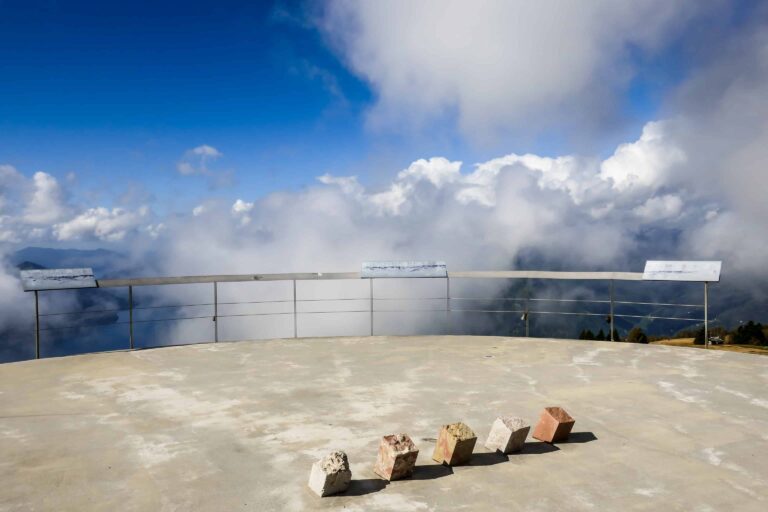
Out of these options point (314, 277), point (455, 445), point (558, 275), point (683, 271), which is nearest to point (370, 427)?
point (455, 445)

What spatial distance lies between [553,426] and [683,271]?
6.39 meters

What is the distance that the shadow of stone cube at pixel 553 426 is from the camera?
462cm

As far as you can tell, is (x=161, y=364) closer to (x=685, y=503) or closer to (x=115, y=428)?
(x=115, y=428)

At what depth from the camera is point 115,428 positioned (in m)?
5.17

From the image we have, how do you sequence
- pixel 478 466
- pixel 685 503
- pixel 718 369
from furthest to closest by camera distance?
pixel 718 369
pixel 478 466
pixel 685 503

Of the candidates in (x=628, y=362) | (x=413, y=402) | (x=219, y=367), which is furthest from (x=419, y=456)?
(x=628, y=362)

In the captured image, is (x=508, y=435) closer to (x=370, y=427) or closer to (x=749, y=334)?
(x=370, y=427)

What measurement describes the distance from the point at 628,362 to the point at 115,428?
271 inches

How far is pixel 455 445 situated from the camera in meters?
4.09

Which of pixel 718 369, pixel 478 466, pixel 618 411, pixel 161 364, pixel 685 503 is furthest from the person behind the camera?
pixel 161 364

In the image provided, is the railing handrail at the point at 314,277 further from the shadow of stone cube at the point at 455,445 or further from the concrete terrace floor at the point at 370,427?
the shadow of stone cube at the point at 455,445

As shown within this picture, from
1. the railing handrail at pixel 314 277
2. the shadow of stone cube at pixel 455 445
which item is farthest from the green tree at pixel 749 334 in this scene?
the shadow of stone cube at pixel 455 445

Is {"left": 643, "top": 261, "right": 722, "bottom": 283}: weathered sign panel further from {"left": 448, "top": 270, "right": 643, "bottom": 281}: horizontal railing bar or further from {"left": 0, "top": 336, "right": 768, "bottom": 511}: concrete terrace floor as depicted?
{"left": 0, "top": 336, "right": 768, "bottom": 511}: concrete terrace floor

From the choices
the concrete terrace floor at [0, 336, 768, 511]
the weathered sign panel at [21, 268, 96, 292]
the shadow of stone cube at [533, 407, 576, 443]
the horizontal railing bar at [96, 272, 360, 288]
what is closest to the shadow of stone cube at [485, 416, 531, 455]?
the concrete terrace floor at [0, 336, 768, 511]
